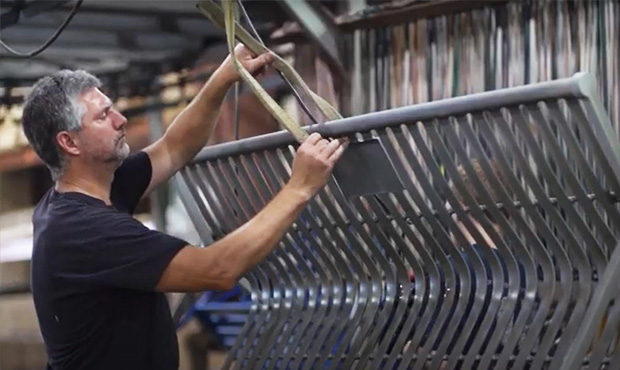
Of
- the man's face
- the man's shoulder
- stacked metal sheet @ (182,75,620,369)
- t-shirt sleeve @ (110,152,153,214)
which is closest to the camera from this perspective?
stacked metal sheet @ (182,75,620,369)

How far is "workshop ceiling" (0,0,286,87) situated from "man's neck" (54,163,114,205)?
1723 mm

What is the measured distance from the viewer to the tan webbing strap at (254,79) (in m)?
2.01

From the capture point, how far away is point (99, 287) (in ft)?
6.94

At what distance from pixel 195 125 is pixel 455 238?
28.3 inches

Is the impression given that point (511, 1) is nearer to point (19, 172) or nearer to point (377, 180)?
point (377, 180)

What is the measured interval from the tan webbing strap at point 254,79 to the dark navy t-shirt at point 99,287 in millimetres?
316

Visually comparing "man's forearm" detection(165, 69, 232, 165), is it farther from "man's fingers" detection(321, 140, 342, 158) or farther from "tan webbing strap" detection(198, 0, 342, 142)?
"man's fingers" detection(321, 140, 342, 158)

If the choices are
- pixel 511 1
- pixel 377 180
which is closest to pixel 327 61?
pixel 511 1

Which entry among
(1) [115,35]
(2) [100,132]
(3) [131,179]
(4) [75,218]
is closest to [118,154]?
(2) [100,132]

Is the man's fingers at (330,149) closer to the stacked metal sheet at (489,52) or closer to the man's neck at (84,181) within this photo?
the man's neck at (84,181)

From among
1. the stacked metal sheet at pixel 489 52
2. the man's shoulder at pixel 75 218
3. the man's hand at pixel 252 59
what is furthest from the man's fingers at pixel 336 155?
the stacked metal sheet at pixel 489 52

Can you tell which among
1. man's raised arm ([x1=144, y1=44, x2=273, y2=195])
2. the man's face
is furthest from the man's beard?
man's raised arm ([x1=144, y1=44, x2=273, y2=195])

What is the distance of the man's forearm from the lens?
2.49m

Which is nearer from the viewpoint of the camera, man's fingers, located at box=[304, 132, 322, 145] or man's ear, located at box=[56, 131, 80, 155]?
man's fingers, located at box=[304, 132, 322, 145]
